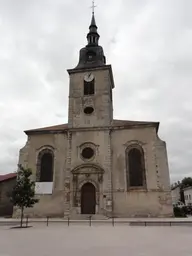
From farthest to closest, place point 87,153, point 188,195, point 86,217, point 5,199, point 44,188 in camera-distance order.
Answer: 1. point 188,195
2. point 5,199
3. point 87,153
4. point 44,188
5. point 86,217

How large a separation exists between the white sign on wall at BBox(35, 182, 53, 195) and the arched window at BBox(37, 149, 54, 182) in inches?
15.9

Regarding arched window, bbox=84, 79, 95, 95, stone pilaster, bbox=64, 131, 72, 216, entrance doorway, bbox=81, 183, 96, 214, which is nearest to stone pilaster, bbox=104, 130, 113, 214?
entrance doorway, bbox=81, 183, 96, 214

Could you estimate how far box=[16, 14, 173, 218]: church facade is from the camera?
19.8 metres

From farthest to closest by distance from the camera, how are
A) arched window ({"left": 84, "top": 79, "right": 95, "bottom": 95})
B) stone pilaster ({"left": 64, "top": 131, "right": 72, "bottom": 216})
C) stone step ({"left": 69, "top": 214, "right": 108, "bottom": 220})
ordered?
arched window ({"left": 84, "top": 79, "right": 95, "bottom": 95}), stone pilaster ({"left": 64, "top": 131, "right": 72, "bottom": 216}), stone step ({"left": 69, "top": 214, "right": 108, "bottom": 220})

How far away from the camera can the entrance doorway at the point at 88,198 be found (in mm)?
20188

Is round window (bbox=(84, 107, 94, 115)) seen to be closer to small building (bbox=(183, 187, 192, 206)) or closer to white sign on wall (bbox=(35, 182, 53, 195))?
Result: white sign on wall (bbox=(35, 182, 53, 195))

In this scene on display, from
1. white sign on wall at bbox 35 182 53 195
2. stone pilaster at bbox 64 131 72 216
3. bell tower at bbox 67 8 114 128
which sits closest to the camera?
stone pilaster at bbox 64 131 72 216

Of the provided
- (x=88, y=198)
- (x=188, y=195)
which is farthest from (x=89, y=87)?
(x=188, y=195)

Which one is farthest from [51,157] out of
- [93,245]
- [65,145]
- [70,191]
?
[93,245]

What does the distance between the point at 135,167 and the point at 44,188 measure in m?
8.38

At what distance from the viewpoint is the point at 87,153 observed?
72.0ft

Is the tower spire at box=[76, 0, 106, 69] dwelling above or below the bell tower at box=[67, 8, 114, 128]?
above

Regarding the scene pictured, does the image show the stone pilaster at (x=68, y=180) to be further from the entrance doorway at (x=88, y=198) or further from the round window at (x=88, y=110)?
the round window at (x=88, y=110)

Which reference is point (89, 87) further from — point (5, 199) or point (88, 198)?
point (5, 199)
